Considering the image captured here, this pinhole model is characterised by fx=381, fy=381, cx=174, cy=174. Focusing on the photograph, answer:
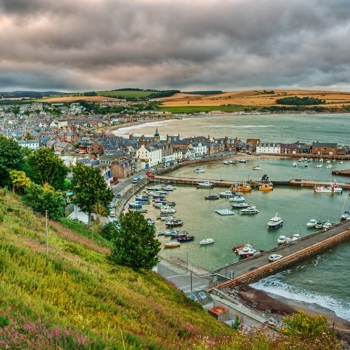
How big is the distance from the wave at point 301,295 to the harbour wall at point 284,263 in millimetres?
283

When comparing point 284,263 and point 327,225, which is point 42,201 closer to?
point 284,263

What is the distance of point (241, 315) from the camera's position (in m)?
12.6

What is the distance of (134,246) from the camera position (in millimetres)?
11086

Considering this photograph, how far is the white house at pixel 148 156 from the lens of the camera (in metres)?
39.5

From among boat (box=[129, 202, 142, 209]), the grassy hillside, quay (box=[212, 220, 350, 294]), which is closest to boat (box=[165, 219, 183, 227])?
boat (box=[129, 202, 142, 209])

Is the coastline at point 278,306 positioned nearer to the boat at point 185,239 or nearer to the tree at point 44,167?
the boat at point 185,239

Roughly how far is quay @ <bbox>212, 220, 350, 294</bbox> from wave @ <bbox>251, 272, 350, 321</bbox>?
379 mm

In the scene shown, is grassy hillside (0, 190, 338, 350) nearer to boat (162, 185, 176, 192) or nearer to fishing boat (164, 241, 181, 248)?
fishing boat (164, 241, 181, 248)

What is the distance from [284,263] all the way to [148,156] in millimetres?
25100

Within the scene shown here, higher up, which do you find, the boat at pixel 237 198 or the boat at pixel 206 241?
the boat at pixel 237 198

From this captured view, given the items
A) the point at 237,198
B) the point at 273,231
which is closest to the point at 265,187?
the point at 237,198

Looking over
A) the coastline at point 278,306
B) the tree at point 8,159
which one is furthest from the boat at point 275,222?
the tree at point 8,159

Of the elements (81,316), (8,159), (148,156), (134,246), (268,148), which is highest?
(8,159)

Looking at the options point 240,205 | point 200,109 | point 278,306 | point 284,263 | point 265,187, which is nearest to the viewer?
point 278,306
